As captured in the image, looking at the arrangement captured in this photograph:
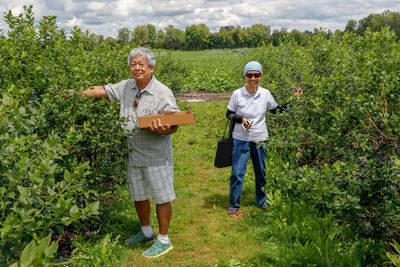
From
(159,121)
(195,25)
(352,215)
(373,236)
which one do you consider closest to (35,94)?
(159,121)

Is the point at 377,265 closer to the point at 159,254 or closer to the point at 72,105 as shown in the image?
the point at 159,254

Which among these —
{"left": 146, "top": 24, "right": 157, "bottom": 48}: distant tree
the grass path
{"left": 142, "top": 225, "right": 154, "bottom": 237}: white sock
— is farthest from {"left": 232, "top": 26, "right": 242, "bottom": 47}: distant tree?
{"left": 142, "top": 225, "right": 154, "bottom": 237}: white sock

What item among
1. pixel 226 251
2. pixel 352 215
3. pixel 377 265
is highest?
pixel 352 215

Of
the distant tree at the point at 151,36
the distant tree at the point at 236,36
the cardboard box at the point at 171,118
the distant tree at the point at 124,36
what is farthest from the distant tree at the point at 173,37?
the cardboard box at the point at 171,118

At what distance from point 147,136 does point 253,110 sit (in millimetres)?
1811

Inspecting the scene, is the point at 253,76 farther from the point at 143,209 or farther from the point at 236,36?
the point at 236,36

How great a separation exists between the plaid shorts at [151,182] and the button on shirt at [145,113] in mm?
74

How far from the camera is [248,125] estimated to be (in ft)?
16.0

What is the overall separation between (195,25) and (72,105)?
5832 inches

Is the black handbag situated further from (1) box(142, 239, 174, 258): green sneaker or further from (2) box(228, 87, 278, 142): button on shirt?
(1) box(142, 239, 174, 258): green sneaker

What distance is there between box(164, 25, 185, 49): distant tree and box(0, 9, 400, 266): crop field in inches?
5129

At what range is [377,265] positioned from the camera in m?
3.19

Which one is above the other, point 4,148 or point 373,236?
point 4,148

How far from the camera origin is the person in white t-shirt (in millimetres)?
4973
